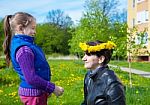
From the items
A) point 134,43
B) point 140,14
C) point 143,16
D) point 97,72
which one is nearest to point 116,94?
point 97,72

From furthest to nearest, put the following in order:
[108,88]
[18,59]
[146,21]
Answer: [146,21], [18,59], [108,88]

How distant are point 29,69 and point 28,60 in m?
0.09

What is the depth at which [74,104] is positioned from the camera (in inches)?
398

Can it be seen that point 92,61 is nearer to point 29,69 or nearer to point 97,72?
point 97,72

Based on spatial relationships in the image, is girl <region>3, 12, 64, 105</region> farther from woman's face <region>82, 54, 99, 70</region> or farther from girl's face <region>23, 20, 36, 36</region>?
woman's face <region>82, 54, 99, 70</region>

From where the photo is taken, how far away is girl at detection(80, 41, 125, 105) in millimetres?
3678

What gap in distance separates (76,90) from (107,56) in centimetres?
925

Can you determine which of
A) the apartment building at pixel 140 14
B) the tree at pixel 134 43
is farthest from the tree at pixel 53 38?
the tree at pixel 134 43

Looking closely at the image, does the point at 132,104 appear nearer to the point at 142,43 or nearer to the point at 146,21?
the point at 142,43

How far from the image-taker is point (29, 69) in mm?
4410

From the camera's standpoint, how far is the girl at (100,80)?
368 centimetres

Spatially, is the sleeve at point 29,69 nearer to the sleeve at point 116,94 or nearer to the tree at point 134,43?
the sleeve at point 116,94

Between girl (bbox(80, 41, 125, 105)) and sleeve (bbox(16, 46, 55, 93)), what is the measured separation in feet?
1.90

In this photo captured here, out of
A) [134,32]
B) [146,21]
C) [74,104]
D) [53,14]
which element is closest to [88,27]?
[134,32]
